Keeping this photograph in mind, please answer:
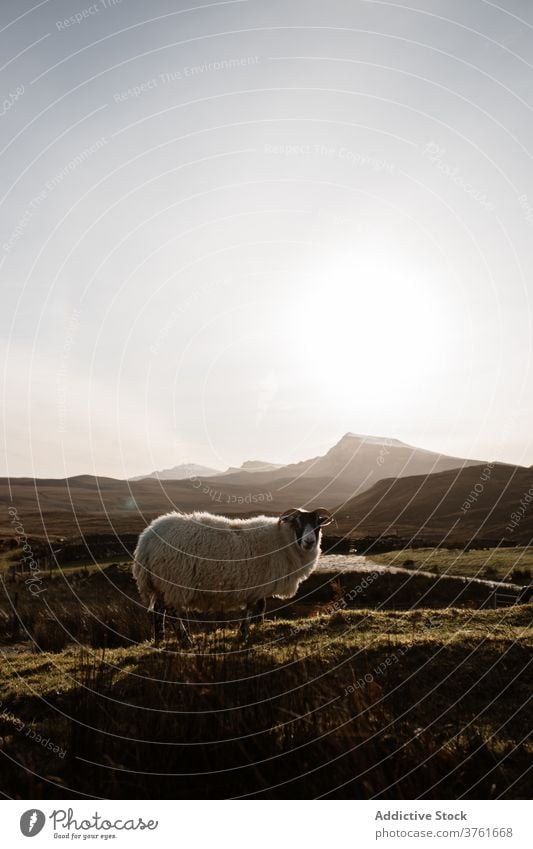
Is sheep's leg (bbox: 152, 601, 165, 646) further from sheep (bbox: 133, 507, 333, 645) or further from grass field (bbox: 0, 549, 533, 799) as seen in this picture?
grass field (bbox: 0, 549, 533, 799)

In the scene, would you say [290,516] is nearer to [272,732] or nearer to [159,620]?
[159,620]

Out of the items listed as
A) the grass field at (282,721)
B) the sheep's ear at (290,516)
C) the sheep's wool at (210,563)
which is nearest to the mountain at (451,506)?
the sheep's ear at (290,516)

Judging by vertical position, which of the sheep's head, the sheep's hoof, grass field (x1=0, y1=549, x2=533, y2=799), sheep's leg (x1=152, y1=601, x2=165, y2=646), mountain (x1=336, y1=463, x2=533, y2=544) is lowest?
mountain (x1=336, y1=463, x2=533, y2=544)

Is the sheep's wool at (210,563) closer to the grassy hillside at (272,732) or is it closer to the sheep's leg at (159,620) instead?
the sheep's leg at (159,620)

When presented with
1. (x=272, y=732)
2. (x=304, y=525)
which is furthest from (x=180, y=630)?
(x=272, y=732)

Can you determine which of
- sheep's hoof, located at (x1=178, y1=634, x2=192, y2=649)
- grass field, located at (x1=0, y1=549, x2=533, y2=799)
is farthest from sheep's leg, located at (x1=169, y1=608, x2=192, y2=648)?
grass field, located at (x1=0, y1=549, x2=533, y2=799)

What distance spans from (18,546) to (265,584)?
3062 cm

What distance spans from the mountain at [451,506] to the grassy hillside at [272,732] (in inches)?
2927

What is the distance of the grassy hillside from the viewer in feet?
14.4

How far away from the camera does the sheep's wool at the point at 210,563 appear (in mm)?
12172

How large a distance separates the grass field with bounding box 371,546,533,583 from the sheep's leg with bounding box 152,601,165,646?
1667cm

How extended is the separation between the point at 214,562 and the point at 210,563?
99 mm
